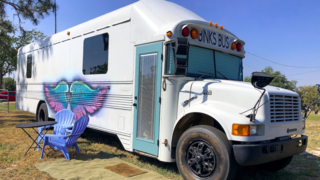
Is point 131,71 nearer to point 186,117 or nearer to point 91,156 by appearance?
point 186,117

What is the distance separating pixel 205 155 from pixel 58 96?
535 centimetres

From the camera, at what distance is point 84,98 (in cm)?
625

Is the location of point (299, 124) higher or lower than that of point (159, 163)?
higher

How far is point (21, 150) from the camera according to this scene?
574 centimetres

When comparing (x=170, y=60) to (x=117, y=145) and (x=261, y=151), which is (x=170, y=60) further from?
(x=117, y=145)

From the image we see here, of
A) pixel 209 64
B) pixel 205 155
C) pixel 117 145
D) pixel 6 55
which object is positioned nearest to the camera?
pixel 205 155

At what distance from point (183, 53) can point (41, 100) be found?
6593mm

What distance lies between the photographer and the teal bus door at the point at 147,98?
172 inches

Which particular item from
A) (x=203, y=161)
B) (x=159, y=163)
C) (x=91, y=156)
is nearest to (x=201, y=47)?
(x=203, y=161)

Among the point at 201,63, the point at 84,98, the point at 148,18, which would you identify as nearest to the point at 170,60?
the point at 201,63

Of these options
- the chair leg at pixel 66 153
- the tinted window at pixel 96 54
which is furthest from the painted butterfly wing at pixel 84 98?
the chair leg at pixel 66 153

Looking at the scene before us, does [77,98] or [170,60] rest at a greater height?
[170,60]

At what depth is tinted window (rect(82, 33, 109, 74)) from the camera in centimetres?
570

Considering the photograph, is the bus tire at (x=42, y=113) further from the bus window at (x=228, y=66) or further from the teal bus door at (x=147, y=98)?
the bus window at (x=228, y=66)
